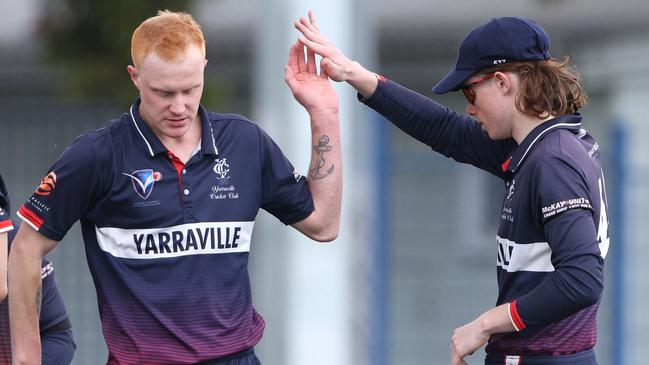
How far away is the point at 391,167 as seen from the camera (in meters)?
7.61

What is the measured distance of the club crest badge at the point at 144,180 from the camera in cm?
336

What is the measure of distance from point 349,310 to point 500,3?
4.54 m

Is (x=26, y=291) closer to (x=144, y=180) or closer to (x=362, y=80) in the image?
(x=144, y=180)

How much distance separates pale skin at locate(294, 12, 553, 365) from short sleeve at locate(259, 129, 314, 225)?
13.1 inches

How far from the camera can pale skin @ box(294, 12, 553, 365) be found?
322 cm

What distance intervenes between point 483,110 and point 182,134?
89 centimetres

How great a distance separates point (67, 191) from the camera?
331cm

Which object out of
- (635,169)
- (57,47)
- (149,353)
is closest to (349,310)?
(635,169)

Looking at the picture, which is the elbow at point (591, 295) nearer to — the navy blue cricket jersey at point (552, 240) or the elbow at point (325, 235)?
the navy blue cricket jersey at point (552, 240)

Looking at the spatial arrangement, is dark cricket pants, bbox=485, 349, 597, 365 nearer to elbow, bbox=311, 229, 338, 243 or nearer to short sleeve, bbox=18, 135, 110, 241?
elbow, bbox=311, 229, 338, 243

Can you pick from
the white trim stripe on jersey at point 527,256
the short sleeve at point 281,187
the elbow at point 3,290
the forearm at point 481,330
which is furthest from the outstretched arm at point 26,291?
the white trim stripe on jersey at point 527,256

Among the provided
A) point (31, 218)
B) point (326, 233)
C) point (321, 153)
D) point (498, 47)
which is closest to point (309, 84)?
point (321, 153)

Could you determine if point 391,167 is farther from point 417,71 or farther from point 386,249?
point 417,71

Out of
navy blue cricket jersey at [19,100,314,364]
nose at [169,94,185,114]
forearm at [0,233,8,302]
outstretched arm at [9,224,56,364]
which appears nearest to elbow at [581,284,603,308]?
navy blue cricket jersey at [19,100,314,364]
